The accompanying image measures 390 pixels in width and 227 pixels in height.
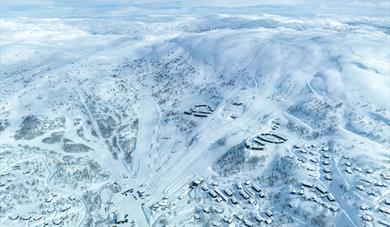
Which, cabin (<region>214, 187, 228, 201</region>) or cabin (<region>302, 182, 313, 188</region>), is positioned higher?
cabin (<region>302, 182, 313, 188</region>)

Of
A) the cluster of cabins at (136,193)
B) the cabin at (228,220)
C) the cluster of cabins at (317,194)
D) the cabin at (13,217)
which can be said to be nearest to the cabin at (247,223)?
the cabin at (228,220)

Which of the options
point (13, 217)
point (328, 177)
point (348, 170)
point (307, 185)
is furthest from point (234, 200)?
point (13, 217)

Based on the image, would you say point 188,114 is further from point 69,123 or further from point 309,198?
point 309,198

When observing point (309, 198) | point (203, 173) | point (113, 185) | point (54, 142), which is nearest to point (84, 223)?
point (113, 185)

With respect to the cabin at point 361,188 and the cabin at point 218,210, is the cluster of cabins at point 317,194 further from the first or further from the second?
the cabin at point 218,210

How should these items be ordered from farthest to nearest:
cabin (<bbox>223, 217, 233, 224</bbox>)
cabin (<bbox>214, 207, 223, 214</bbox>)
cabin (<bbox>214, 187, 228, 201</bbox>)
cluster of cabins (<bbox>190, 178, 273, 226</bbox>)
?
cabin (<bbox>214, 187, 228, 201</bbox>) → cabin (<bbox>214, 207, 223, 214</bbox>) → cluster of cabins (<bbox>190, 178, 273, 226</bbox>) → cabin (<bbox>223, 217, 233, 224</bbox>)

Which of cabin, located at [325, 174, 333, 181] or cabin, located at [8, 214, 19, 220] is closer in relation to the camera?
cabin, located at [8, 214, 19, 220]

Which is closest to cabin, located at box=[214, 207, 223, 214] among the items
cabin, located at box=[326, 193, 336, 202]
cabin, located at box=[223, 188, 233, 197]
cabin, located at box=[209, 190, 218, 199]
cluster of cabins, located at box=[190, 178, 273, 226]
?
cluster of cabins, located at box=[190, 178, 273, 226]

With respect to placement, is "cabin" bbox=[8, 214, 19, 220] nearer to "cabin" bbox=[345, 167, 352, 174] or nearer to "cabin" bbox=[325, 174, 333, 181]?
"cabin" bbox=[325, 174, 333, 181]

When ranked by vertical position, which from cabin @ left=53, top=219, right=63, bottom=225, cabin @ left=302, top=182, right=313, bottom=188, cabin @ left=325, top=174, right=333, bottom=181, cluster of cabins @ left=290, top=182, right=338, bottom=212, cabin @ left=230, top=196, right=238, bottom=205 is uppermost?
cabin @ left=325, top=174, right=333, bottom=181
